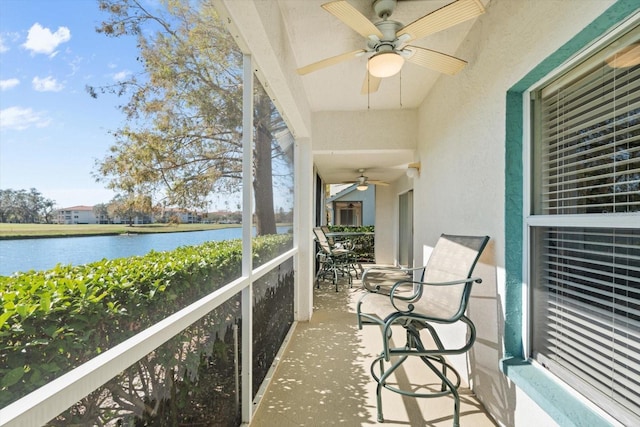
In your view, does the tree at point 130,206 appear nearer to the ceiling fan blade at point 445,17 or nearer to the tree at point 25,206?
the tree at point 25,206

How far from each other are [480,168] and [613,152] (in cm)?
107

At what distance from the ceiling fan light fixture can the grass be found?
1.66 m

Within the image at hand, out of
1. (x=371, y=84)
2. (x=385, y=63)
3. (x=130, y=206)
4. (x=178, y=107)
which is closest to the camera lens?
(x=130, y=206)

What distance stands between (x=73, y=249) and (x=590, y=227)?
1953 millimetres

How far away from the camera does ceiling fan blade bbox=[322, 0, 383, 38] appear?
1710 mm

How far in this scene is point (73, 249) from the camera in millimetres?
751

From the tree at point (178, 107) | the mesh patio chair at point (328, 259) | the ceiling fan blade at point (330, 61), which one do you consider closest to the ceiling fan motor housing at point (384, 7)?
the ceiling fan blade at point (330, 61)

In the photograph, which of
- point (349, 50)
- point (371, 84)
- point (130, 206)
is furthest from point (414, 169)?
point (130, 206)

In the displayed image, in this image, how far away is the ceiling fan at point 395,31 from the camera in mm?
1747

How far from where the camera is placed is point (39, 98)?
2.27 feet

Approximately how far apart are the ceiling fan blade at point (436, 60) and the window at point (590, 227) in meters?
0.60

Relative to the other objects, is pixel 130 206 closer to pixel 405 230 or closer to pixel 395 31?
pixel 395 31

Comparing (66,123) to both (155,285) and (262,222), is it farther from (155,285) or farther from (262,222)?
(262,222)

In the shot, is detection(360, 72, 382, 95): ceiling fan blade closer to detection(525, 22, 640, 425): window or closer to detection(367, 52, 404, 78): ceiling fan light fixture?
detection(367, 52, 404, 78): ceiling fan light fixture
